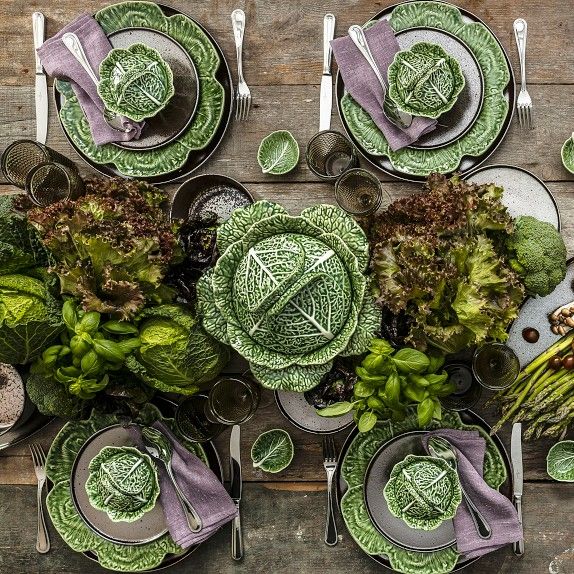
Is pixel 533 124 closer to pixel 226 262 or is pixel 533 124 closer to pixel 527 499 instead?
pixel 226 262

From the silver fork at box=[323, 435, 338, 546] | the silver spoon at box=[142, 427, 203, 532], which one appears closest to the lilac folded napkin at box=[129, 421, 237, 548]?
the silver spoon at box=[142, 427, 203, 532]

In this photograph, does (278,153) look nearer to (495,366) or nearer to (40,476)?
(495,366)

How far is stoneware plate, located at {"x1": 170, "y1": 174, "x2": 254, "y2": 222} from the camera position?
107 inches

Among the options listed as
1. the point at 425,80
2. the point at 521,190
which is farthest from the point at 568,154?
the point at 425,80

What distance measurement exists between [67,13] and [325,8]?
1180 mm

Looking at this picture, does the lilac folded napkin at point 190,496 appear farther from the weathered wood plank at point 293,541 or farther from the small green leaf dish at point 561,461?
the small green leaf dish at point 561,461

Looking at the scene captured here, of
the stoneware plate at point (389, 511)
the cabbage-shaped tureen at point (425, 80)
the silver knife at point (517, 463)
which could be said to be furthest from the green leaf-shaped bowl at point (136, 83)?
the silver knife at point (517, 463)

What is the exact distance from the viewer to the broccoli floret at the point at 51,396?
252 cm

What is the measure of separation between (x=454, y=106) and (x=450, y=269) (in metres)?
0.82

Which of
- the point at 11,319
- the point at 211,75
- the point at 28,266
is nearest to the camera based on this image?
the point at 11,319

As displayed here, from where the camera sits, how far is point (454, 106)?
271 centimetres

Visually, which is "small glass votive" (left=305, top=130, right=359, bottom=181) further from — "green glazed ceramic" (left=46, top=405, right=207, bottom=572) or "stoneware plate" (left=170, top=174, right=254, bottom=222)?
"green glazed ceramic" (left=46, top=405, right=207, bottom=572)

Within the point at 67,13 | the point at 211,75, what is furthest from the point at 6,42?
the point at 211,75

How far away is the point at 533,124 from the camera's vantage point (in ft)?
9.09
